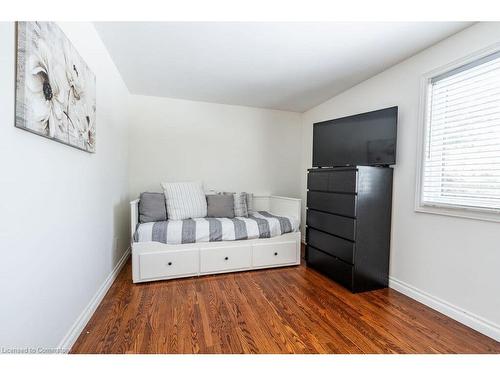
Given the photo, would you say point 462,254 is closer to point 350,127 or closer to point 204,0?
point 350,127

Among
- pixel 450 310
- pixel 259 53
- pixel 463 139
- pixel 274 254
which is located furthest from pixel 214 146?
pixel 450 310

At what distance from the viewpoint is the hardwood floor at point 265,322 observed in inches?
51.1

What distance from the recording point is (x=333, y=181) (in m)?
2.20

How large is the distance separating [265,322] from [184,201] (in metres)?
1.60

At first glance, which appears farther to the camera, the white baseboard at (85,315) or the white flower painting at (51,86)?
the white baseboard at (85,315)

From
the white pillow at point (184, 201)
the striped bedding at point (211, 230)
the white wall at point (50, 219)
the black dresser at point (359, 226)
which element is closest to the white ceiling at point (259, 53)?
the white wall at point (50, 219)

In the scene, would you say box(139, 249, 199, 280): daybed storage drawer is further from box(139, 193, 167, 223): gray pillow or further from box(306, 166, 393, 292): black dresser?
box(306, 166, 393, 292): black dresser

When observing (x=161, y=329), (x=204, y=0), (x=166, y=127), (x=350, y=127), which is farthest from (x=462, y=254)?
(x=166, y=127)

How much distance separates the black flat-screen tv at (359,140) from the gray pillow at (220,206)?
1.17 meters

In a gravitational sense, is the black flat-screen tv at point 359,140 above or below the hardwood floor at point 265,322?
above

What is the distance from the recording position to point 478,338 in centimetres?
140

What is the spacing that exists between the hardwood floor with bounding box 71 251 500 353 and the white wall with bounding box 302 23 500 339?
0.20 metres

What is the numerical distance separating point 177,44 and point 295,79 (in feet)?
4.03

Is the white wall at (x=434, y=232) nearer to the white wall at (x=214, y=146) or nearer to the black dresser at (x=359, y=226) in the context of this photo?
the black dresser at (x=359, y=226)
